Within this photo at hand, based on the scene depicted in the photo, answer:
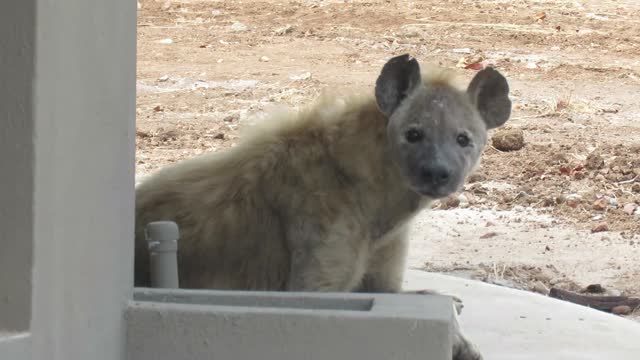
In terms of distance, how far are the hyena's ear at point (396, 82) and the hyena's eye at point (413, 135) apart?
0.12m

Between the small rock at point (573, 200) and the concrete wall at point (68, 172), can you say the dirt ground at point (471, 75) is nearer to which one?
the small rock at point (573, 200)

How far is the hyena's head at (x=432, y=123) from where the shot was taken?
185 inches

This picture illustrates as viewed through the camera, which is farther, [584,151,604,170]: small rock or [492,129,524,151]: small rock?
[492,129,524,151]: small rock

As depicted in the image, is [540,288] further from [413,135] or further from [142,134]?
[142,134]

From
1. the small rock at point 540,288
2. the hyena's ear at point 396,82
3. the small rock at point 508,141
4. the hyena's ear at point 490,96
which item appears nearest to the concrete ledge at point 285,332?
the hyena's ear at point 396,82

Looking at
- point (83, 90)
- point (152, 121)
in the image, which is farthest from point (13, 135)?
point (152, 121)

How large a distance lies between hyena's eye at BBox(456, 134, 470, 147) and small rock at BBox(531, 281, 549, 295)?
9.41 feet

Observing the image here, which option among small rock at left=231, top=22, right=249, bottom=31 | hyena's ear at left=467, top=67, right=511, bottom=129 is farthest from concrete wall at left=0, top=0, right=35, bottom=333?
small rock at left=231, top=22, right=249, bottom=31

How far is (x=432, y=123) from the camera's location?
190 inches

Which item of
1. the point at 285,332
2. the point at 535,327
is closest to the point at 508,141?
the point at 535,327

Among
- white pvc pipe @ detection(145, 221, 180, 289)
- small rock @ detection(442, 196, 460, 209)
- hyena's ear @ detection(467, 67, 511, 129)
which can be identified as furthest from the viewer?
small rock @ detection(442, 196, 460, 209)

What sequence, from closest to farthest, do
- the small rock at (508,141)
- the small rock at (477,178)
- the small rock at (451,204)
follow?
the small rock at (451,204) → the small rock at (477,178) → the small rock at (508,141)

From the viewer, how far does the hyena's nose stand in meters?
4.66

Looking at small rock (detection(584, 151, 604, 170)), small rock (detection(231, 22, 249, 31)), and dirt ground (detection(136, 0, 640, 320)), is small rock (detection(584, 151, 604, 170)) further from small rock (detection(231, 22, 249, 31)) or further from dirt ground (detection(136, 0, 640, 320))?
small rock (detection(231, 22, 249, 31))
